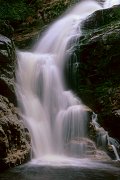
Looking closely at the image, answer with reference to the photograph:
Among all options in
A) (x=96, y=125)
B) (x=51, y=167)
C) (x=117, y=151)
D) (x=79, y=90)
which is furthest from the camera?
(x=79, y=90)

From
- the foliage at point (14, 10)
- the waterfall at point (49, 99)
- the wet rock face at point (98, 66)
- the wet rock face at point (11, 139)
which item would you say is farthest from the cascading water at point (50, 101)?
the foliage at point (14, 10)

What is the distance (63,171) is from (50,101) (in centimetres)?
512

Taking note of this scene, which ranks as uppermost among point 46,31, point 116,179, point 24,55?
point 46,31

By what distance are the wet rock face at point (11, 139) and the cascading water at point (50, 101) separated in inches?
33.9

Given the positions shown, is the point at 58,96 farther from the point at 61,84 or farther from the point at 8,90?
the point at 8,90

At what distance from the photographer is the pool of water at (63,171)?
7.90 metres

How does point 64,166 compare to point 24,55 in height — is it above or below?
below

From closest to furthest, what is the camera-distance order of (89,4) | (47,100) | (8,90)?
(8,90), (47,100), (89,4)

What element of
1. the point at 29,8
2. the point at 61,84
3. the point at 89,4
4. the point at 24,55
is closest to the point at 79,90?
the point at 61,84

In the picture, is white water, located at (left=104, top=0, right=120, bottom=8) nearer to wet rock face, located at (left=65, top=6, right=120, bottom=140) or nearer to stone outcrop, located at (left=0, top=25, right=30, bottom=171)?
wet rock face, located at (left=65, top=6, right=120, bottom=140)

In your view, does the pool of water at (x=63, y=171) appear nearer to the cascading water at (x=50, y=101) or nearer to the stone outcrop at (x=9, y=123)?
the stone outcrop at (x=9, y=123)

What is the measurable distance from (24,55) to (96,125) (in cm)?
502

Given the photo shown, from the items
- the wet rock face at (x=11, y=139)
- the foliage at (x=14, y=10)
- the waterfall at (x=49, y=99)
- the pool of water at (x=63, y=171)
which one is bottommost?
the pool of water at (x=63, y=171)

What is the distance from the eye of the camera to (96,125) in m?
12.5
